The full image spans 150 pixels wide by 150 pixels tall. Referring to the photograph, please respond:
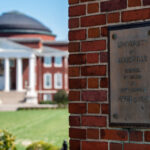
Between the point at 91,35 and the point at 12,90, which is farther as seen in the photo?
the point at 12,90

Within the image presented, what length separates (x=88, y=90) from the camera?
296 centimetres

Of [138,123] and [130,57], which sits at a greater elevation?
[130,57]

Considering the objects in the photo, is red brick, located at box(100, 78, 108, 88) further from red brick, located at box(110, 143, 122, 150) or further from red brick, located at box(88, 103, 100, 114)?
red brick, located at box(110, 143, 122, 150)

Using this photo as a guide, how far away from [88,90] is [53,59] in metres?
52.8

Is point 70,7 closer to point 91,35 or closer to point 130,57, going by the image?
point 91,35

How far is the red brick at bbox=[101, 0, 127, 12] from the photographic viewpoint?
284 centimetres

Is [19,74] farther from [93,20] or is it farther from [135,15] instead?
[135,15]

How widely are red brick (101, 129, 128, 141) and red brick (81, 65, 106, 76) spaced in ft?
1.49

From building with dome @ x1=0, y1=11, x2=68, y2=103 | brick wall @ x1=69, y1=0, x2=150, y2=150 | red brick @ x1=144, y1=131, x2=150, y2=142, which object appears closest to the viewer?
red brick @ x1=144, y1=131, x2=150, y2=142

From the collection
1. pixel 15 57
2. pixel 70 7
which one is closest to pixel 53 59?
pixel 15 57

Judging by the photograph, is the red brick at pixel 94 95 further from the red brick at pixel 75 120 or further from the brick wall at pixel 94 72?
the red brick at pixel 75 120

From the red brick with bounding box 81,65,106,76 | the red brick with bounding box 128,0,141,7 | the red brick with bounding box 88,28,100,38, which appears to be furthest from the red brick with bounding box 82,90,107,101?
the red brick with bounding box 128,0,141,7

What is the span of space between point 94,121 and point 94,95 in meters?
0.21

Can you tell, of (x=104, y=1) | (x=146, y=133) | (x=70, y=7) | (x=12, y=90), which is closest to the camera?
(x=146, y=133)
